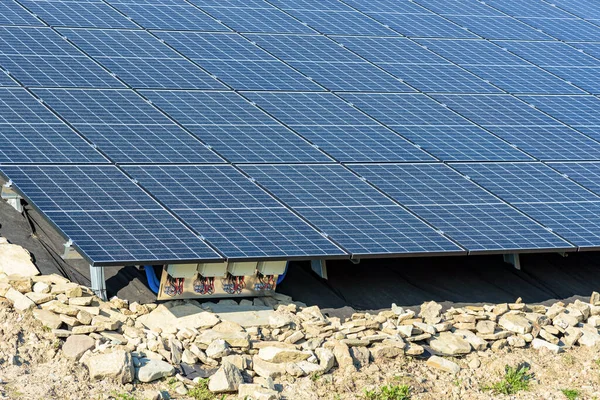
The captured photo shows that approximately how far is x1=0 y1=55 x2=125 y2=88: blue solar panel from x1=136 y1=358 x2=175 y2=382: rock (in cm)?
852

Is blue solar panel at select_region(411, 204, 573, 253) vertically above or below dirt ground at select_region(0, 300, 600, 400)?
above

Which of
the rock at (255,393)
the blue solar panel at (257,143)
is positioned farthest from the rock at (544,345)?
the blue solar panel at (257,143)

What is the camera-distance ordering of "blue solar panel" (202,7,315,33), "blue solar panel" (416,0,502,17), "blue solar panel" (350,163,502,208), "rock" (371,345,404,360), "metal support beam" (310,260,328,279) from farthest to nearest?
"blue solar panel" (416,0,502,17) < "blue solar panel" (202,7,315,33) < "blue solar panel" (350,163,502,208) < "metal support beam" (310,260,328,279) < "rock" (371,345,404,360)

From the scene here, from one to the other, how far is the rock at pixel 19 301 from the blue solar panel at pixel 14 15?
33.7ft

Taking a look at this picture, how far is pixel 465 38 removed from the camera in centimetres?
3159

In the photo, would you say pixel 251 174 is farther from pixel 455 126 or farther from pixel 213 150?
pixel 455 126

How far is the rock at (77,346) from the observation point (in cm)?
1680

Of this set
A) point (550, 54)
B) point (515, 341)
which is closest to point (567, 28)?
point (550, 54)

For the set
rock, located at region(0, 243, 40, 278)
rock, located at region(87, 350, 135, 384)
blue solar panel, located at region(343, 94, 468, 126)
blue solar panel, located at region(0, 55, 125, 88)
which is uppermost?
blue solar panel, located at region(0, 55, 125, 88)

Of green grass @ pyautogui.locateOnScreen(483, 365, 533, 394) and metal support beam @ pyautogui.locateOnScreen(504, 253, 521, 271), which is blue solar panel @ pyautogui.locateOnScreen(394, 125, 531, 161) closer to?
metal support beam @ pyautogui.locateOnScreen(504, 253, 521, 271)

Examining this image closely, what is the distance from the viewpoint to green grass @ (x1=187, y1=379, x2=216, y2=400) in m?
16.4

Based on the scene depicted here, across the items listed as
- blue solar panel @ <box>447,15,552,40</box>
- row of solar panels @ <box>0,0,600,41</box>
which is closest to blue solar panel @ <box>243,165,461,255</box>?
row of solar panels @ <box>0,0,600,41</box>

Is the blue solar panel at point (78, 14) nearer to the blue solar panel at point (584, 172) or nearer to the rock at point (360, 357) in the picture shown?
the blue solar panel at point (584, 172)

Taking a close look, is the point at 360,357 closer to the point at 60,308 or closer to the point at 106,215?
the point at 106,215
